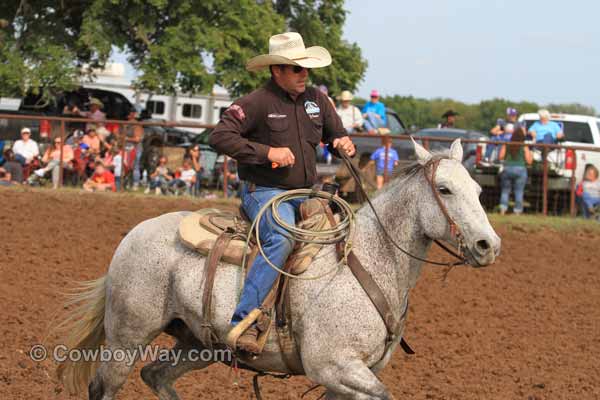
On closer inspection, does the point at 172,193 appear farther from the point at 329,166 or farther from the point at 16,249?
the point at 16,249

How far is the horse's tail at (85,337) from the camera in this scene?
21.2 ft

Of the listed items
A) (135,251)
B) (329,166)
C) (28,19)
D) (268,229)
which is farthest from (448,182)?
(28,19)

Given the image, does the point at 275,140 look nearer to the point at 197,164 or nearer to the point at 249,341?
the point at 249,341

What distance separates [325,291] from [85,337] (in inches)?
74.8

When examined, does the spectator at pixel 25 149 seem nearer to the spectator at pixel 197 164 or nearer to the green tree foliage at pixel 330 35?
the spectator at pixel 197 164

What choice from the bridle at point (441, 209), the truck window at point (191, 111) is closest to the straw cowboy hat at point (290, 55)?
the bridle at point (441, 209)

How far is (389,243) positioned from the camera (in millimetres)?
5594

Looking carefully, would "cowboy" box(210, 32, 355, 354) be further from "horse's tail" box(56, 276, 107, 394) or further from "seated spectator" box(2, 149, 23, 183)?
"seated spectator" box(2, 149, 23, 183)

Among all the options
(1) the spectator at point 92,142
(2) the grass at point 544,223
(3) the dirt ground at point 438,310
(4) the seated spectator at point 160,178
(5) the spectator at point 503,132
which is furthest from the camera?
(5) the spectator at point 503,132

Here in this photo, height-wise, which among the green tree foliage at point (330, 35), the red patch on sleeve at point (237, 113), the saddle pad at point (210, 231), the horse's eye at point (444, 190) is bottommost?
the saddle pad at point (210, 231)

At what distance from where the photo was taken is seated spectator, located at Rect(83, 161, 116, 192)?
14742 mm

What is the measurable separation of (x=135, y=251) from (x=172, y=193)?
8911 mm

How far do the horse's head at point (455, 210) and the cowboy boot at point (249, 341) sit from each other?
114cm

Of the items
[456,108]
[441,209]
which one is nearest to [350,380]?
[441,209]
